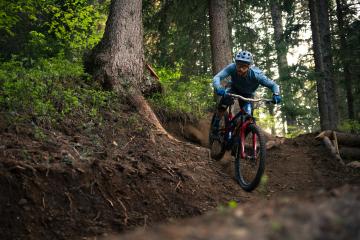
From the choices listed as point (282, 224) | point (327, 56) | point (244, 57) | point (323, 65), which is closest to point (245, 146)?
point (244, 57)

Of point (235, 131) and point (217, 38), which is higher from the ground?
point (217, 38)

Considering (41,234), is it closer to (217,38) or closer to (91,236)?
(91,236)

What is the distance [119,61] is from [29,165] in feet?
14.0

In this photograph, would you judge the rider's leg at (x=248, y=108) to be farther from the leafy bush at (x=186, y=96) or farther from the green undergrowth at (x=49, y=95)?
the leafy bush at (x=186, y=96)

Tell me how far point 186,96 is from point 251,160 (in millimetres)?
4488

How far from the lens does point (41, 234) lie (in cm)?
453

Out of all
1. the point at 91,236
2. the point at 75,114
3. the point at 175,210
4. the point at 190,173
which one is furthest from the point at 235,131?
the point at 91,236

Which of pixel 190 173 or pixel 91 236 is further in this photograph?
pixel 190 173

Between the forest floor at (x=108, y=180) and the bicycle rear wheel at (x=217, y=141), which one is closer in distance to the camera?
the forest floor at (x=108, y=180)

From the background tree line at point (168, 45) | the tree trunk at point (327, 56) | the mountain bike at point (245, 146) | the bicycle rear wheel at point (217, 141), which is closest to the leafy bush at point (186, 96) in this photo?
the background tree line at point (168, 45)

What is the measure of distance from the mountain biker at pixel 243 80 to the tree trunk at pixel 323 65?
8.30 meters

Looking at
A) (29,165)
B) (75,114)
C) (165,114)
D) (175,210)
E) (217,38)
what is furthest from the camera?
(217,38)

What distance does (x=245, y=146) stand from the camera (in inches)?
277

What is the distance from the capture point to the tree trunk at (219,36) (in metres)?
11.4
